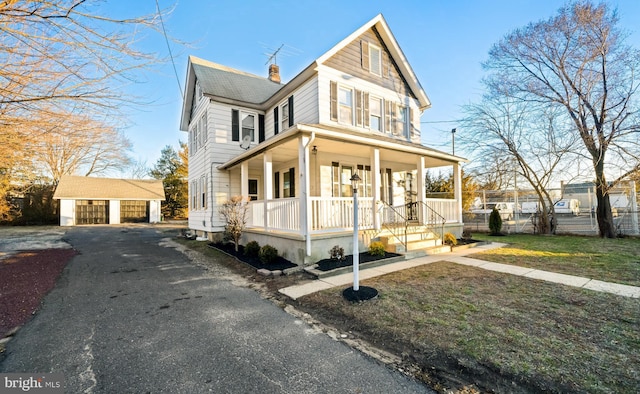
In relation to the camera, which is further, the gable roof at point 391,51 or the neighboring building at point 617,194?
the neighboring building at point 617,194

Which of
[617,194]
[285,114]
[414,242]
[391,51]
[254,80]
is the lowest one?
[414,242]

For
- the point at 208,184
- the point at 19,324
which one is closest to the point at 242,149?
the point at 208,184

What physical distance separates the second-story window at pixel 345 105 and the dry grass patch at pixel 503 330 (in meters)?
6.45

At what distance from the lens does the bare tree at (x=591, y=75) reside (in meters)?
10.7

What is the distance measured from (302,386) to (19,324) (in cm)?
440

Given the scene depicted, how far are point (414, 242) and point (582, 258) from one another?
13.8ft

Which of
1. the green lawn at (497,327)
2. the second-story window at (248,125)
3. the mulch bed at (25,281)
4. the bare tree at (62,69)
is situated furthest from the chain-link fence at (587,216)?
the mulch bed at (25,281)

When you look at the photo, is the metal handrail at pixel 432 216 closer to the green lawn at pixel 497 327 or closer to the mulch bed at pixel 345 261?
the mulch bed at pixel 345 261

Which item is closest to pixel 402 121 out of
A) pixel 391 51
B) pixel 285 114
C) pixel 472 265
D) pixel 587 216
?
pixel 391 51

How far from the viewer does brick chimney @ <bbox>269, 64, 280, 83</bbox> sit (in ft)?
53.9

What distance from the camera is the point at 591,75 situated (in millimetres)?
11359

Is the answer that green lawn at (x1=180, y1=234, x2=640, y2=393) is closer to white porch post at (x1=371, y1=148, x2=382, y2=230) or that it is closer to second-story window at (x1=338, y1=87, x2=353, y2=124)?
white porch post at (x1=371, y1=148, x2=382, y2=230)

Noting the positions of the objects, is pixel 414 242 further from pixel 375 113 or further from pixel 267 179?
pixel 375 113

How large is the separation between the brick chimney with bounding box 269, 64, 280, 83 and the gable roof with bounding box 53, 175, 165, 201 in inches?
785
